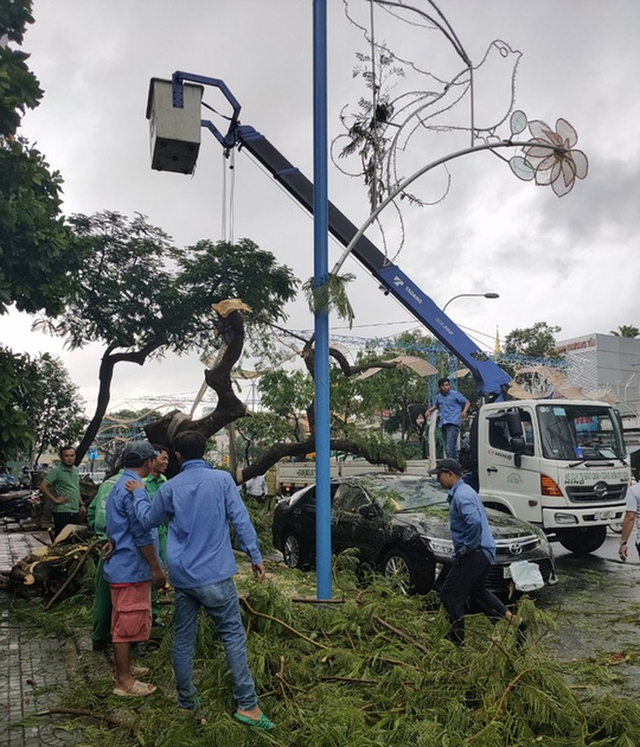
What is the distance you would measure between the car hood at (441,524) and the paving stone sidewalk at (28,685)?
3.82 m

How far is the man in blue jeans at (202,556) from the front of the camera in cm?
396

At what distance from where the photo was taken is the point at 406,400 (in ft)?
140

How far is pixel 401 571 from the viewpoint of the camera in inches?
296

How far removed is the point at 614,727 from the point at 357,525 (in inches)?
193

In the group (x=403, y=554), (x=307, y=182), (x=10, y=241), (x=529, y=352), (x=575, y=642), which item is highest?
(x=529, y=352)

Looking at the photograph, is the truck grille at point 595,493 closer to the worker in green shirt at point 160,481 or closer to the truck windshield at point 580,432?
the truck windshield at point 580,432

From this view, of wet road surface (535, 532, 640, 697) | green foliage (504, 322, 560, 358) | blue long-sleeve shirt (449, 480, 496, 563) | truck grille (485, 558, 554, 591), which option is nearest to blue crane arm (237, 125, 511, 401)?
wet road surface (535, 532, 640, 697)

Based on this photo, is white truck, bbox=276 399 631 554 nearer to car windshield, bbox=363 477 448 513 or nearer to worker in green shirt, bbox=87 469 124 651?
car windshield, bbox=363 477 448 513

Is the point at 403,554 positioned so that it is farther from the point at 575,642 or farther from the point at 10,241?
the point at 10,241

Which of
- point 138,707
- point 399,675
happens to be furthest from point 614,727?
point 138,707

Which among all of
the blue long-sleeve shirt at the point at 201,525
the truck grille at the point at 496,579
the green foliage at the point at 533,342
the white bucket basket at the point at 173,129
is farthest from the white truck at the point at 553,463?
the green foliage at the point at 533,342

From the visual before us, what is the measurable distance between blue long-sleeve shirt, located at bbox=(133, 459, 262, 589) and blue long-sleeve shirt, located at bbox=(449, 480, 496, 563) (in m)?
2.00

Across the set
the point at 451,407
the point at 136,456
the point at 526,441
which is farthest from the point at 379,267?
the point at 136,456

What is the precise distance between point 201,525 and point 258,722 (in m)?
1.12
